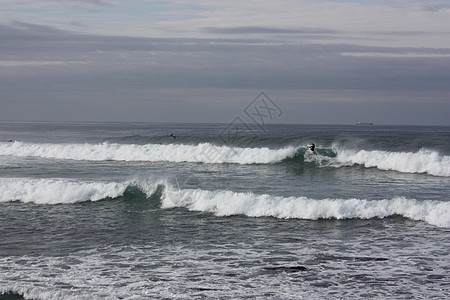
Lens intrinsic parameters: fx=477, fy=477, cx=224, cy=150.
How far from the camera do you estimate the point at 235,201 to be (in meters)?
16.6

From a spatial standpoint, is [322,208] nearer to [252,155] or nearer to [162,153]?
[252,155]

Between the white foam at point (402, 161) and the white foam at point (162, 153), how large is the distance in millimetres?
3783

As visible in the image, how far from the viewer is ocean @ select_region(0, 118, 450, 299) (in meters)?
9.24

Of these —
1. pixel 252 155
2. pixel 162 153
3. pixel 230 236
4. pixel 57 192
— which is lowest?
pixel 230 236

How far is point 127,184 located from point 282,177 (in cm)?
875

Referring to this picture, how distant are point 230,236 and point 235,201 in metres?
3.52

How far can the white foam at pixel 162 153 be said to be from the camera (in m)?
32.5

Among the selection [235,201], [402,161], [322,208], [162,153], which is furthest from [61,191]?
[402,161]

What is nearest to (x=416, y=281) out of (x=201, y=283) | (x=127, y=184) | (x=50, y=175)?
(x=201, y=283)

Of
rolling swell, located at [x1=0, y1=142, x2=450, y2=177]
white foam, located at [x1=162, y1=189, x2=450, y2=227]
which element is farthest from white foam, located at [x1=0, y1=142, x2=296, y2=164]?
white foam, located at [x1=162, y1=189, x2=450, y2=227]

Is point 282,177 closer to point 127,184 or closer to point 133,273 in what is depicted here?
point 127,184

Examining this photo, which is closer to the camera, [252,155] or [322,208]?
[322,208]

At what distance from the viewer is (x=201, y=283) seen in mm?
9406

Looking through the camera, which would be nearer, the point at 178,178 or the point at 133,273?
the point at 133,273
